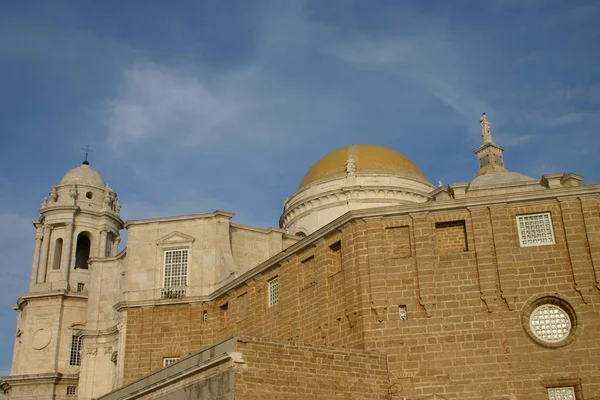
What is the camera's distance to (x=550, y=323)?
82.3 feet

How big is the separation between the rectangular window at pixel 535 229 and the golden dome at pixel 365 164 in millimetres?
20015

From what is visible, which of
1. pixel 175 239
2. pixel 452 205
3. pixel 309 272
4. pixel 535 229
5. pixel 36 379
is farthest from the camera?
pixel 36 379

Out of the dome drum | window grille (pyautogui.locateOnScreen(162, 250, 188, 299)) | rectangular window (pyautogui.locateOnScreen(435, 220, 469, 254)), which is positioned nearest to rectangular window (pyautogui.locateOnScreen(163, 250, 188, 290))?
window grille (pyautogui.locateOnScreen(162, 250, 188, 299))

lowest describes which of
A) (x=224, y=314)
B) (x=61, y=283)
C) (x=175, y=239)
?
(x=224, y=314)

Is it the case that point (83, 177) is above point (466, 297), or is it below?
above

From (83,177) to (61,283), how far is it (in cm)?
816

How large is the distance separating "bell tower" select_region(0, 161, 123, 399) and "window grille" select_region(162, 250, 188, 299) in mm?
Result: 13781

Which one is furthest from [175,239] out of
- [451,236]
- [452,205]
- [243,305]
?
[452,205]

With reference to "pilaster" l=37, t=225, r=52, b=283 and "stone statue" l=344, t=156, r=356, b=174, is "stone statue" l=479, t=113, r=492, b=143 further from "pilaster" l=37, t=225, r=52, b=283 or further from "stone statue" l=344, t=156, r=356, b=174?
"pilaster" l=37, t=225, r=52, b=283

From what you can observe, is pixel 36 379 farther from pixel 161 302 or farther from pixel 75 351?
pixel 161 302

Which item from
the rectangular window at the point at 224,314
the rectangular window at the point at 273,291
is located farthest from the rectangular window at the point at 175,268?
the rectangular window at the point at 273,291

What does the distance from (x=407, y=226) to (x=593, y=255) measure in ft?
20.7

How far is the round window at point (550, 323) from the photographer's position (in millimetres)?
24891

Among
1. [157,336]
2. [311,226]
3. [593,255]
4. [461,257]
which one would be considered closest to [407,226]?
[461,257]
